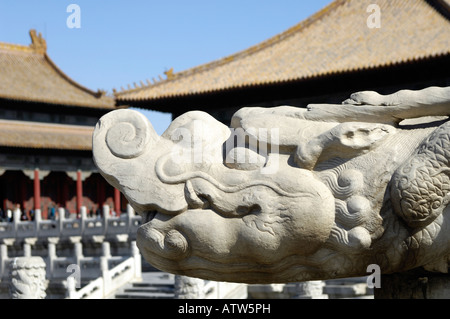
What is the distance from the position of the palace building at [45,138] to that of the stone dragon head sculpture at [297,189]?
19.8 m

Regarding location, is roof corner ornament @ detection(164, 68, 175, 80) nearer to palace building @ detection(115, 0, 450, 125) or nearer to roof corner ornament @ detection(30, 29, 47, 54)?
palace building @ detection(115, 0, 450, 125)

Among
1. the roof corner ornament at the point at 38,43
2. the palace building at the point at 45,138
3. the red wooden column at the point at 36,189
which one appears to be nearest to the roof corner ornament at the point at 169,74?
the palace building at the point at 45,138

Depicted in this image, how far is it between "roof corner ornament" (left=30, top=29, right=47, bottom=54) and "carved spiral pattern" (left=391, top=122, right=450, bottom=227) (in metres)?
25.3

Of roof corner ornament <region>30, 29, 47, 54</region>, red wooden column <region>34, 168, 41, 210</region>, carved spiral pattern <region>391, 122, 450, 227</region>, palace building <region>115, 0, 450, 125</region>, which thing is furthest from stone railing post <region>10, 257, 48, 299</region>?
roof corner ornament <region>30, 29, 47, 54</region>

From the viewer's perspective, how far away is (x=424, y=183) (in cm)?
183

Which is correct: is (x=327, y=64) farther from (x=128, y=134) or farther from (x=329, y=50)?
(x=128, y=134)

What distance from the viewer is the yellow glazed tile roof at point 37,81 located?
22.8 m

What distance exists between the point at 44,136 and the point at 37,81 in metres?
2.50

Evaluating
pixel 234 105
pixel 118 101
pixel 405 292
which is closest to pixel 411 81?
pixel 234 105
